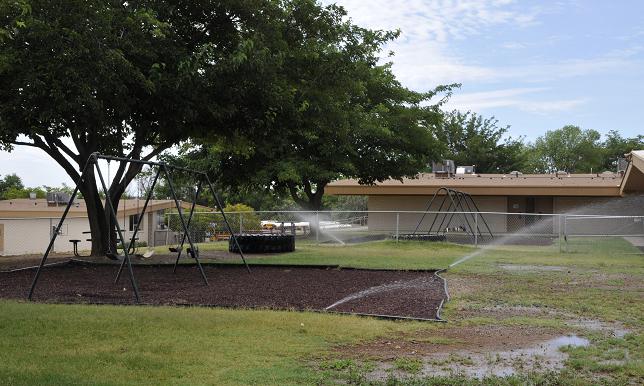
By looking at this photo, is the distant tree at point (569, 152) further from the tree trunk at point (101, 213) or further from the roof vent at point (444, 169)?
the tree trunk at point (101, 213)

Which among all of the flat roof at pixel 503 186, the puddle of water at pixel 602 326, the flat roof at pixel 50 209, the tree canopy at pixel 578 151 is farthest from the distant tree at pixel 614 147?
the puddle of water at pixel 602 326

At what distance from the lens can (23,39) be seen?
13742mm

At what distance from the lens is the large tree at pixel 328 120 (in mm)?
17984

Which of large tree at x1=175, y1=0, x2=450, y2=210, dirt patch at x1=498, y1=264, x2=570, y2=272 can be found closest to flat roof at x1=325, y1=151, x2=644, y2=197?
large tree at x1=175, y1=0, x2=450, y2=210

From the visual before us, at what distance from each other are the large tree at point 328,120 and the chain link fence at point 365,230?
222cm

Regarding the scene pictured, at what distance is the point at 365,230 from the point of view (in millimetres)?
37875

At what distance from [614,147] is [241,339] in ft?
232

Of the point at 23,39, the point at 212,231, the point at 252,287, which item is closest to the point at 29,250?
the point at 212,231

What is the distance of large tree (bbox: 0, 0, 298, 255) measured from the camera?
13438mm

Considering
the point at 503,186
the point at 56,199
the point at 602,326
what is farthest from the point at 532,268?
the point at 56,199

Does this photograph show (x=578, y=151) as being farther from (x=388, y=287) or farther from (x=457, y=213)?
(x=388, y=287)

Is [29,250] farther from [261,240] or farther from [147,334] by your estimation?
[147,334]

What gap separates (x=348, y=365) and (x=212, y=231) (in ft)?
87.8

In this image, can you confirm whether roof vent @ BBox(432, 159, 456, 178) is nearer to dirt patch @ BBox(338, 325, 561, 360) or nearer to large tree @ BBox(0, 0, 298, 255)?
large tree @ BBox(0, 0, 298, 255)
